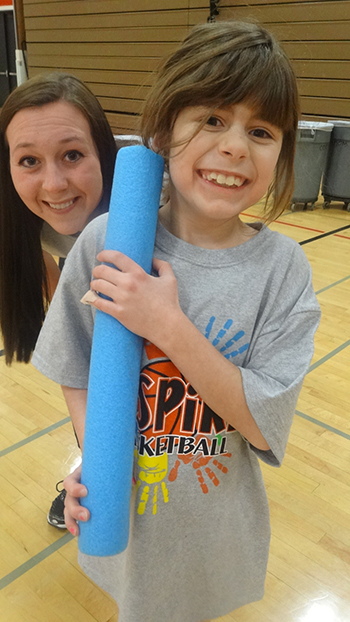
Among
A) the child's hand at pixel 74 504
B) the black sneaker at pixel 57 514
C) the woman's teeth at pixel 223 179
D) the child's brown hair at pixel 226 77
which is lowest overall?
the black sneaker at pixel 57 514

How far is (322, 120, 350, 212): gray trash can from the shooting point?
4.29 meters

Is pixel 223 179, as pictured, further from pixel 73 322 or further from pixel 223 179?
pixel 73 322

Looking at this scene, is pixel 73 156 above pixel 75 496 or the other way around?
above

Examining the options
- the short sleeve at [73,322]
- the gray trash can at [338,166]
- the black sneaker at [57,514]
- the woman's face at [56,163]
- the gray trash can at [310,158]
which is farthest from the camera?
the gray trash can at [338,166]

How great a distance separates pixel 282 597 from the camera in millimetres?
1146

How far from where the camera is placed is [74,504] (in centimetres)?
64

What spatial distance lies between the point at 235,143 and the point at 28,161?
58 cm

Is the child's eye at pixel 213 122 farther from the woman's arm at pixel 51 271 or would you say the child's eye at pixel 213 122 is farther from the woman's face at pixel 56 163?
the woman's arm at pixel 51 271

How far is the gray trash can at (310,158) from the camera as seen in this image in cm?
415

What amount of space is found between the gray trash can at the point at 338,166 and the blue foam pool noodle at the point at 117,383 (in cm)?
417

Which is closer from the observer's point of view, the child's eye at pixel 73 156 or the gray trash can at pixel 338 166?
the child's eye at pixel 73 156

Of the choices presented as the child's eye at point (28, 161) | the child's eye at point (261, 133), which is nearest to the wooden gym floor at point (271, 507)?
the child's eye at point (28, 161)

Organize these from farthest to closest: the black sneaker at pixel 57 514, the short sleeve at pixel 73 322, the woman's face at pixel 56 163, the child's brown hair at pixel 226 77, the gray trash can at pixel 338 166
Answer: the gray trash can at pixel 338 166 → the black sneaker at pixel 57 514 → the woman's face at pixel 56 163 → the short sleeve at pixel 73 322 → the child's brown hair at pixel 226 77

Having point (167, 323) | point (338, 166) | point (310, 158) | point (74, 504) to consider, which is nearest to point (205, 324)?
point (167, 323)
